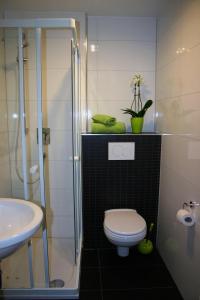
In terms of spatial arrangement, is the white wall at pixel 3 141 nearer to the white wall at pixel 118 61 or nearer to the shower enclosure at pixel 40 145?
the shower enclosure at pixel 40 145

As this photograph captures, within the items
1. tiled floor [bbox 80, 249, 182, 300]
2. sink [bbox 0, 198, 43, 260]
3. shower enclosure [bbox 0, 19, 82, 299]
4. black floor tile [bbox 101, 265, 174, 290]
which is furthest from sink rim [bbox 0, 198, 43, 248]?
black floor tile [bbox 101, 265, 174, 290]

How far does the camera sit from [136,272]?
205 centimetres

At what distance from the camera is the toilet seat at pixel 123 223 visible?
1.89 meters

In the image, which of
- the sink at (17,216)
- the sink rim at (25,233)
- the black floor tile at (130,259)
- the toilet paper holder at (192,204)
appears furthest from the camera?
the black floor tile at (130,259)

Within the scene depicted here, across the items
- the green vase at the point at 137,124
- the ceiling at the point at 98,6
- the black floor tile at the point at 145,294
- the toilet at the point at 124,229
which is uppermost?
the ceiling at the point at 98,6

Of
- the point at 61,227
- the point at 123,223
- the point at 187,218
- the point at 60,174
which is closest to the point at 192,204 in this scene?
the point at 187,218

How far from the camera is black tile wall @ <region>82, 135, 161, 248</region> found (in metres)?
2.28

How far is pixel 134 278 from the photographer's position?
1.97m

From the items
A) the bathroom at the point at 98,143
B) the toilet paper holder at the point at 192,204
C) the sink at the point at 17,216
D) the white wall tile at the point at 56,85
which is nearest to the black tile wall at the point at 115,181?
the bathroom at the point at 98,143

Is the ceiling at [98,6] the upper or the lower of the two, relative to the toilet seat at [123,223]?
upper

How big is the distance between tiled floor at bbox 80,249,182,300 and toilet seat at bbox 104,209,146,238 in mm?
433

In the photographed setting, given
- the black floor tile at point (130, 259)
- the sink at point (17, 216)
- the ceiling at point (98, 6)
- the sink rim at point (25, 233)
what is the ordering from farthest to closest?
the black floor tile at point (130, 259)
the ceiling at point (98, 6)
the sink at point (17, 216)
the sink rim at point (25, 233)

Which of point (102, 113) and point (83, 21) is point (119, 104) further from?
point (83, 21)

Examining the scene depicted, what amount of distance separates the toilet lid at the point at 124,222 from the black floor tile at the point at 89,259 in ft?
1.53
